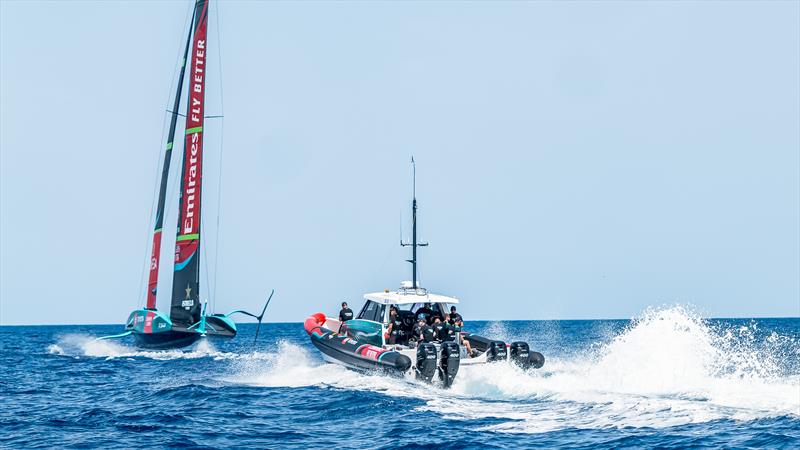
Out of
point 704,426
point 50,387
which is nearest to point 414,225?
point 50,387

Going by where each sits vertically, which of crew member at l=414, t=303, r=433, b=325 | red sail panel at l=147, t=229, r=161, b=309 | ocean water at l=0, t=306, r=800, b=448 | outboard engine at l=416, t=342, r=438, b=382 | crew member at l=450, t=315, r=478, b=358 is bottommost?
ocean water at l=0, t=306, r=800, b=448

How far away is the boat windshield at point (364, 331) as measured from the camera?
23812 millimetres

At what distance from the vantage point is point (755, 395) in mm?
16656

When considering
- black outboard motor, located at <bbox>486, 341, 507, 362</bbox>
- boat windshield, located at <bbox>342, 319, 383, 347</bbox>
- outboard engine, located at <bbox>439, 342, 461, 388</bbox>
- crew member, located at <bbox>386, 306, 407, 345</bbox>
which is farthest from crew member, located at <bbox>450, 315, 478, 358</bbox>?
boat windshield, located at <bbox>342, 319, 383, 347</bbox>

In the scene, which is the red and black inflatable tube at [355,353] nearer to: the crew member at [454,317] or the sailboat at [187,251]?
the crew member at [454,317]

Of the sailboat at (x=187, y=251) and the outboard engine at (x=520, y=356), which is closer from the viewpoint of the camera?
the outboard engine at (x=520, y=356)

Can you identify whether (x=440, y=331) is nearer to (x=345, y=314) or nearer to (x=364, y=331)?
(x=364, y=331)

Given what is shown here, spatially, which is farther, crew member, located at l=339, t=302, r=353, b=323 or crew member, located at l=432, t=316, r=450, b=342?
crew member, located at l=339, t=302, r=353, b=323

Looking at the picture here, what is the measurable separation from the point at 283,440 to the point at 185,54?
92.3 ft

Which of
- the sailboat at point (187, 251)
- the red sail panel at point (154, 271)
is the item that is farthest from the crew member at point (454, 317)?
the red sail panel at point (154, 271)

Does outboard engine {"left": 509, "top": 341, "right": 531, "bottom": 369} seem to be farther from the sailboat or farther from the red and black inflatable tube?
the sailboat

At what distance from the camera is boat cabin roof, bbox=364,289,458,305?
78.7 ft

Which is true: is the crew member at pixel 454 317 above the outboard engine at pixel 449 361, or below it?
above

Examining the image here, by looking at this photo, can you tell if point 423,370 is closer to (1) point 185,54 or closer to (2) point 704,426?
(2) point 704,426
